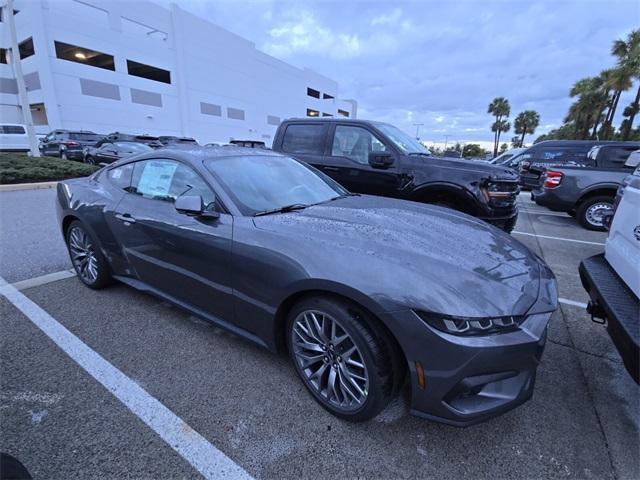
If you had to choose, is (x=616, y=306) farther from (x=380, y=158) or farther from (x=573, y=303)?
(x=380, y=158)

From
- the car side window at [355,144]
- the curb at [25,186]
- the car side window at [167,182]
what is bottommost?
the curb at [25,186]

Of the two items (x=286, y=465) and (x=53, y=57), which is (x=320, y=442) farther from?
(x=53, y=57)

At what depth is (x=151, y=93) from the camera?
1083 inches

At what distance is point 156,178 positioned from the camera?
2.93m

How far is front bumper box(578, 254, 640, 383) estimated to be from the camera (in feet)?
5.41

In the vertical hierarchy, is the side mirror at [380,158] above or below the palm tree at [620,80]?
below

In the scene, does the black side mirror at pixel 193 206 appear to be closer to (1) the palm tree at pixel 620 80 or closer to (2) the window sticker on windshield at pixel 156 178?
(2) the window sticker on windshield at pixel 156 178

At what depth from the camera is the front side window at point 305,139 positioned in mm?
5402

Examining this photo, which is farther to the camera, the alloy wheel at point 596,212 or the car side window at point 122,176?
the alloy wheel at point 596,212

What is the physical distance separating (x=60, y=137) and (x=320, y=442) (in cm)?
2206

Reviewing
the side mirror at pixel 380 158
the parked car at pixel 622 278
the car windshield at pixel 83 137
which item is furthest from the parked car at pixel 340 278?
the car windshield at pixel 83 137

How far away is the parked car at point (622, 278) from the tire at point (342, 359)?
1.20 meters

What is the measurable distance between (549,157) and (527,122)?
66.0 meters

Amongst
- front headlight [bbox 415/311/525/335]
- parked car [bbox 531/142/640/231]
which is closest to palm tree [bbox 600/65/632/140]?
parked car [bbox 531/142/640/231]
